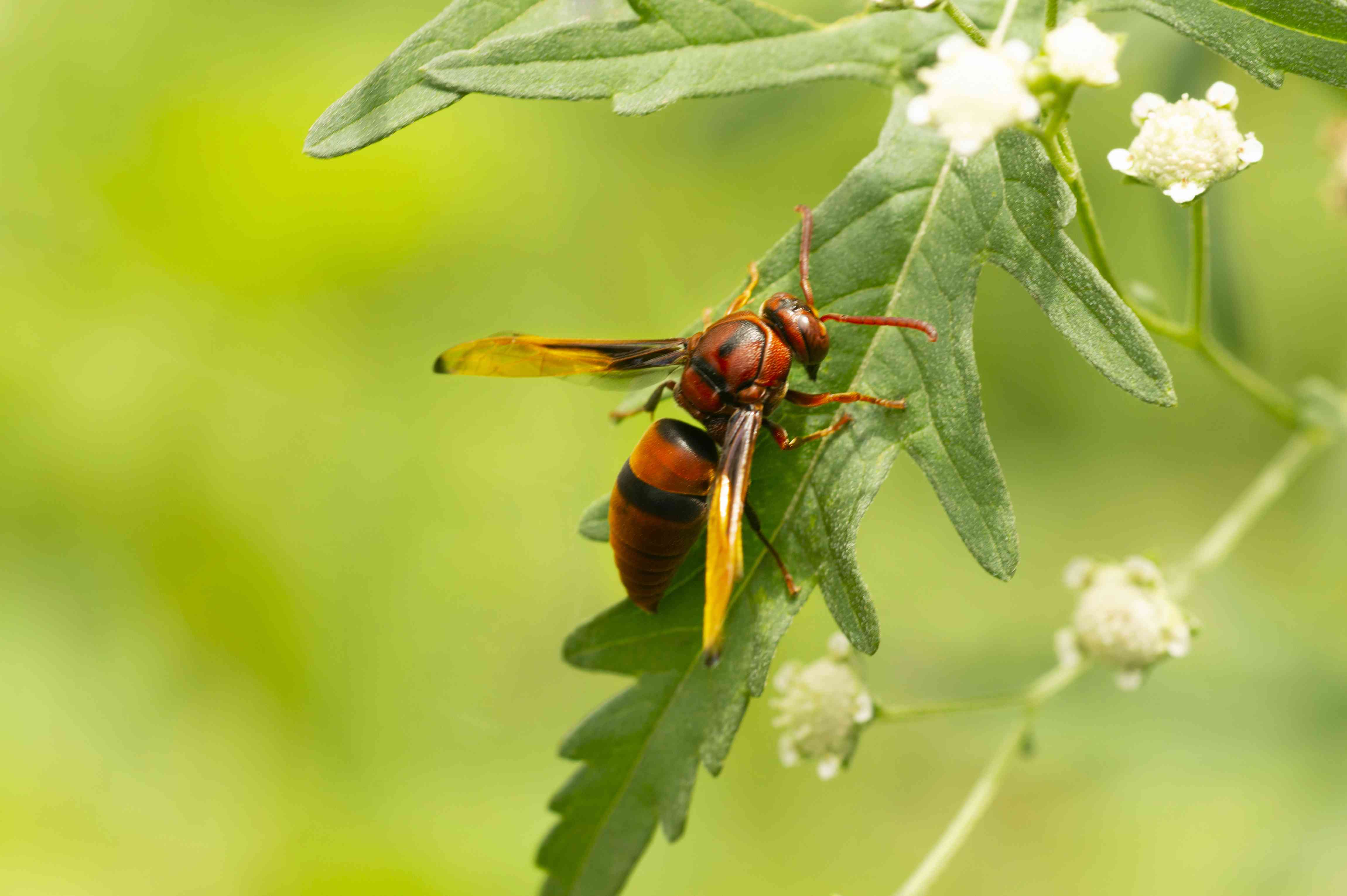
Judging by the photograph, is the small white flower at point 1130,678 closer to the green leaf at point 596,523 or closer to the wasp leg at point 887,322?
the wasp leg at point 887,322

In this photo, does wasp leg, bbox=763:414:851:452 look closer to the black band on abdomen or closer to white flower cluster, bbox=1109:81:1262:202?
the black band on abdomen

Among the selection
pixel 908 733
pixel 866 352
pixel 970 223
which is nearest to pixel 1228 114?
pixel 970 223

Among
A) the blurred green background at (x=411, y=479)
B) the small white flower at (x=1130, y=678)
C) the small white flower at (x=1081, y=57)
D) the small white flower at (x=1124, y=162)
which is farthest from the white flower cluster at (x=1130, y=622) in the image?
the blurred green background at (x=411, y=479)

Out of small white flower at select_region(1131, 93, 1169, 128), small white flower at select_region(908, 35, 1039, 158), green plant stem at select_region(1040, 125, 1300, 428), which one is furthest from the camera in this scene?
small white flower at select_region(1131, 93, 1169, 128)

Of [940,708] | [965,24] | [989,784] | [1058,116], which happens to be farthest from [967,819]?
[965,24]

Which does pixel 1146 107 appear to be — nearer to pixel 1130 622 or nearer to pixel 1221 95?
pixel 1221 95

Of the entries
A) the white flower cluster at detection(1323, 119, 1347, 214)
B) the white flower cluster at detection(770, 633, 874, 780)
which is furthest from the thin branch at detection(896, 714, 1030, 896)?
the white flower cluster at detection(1323, 119, 1347, 214)

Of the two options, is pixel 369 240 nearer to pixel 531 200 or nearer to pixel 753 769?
pixel 531 200
